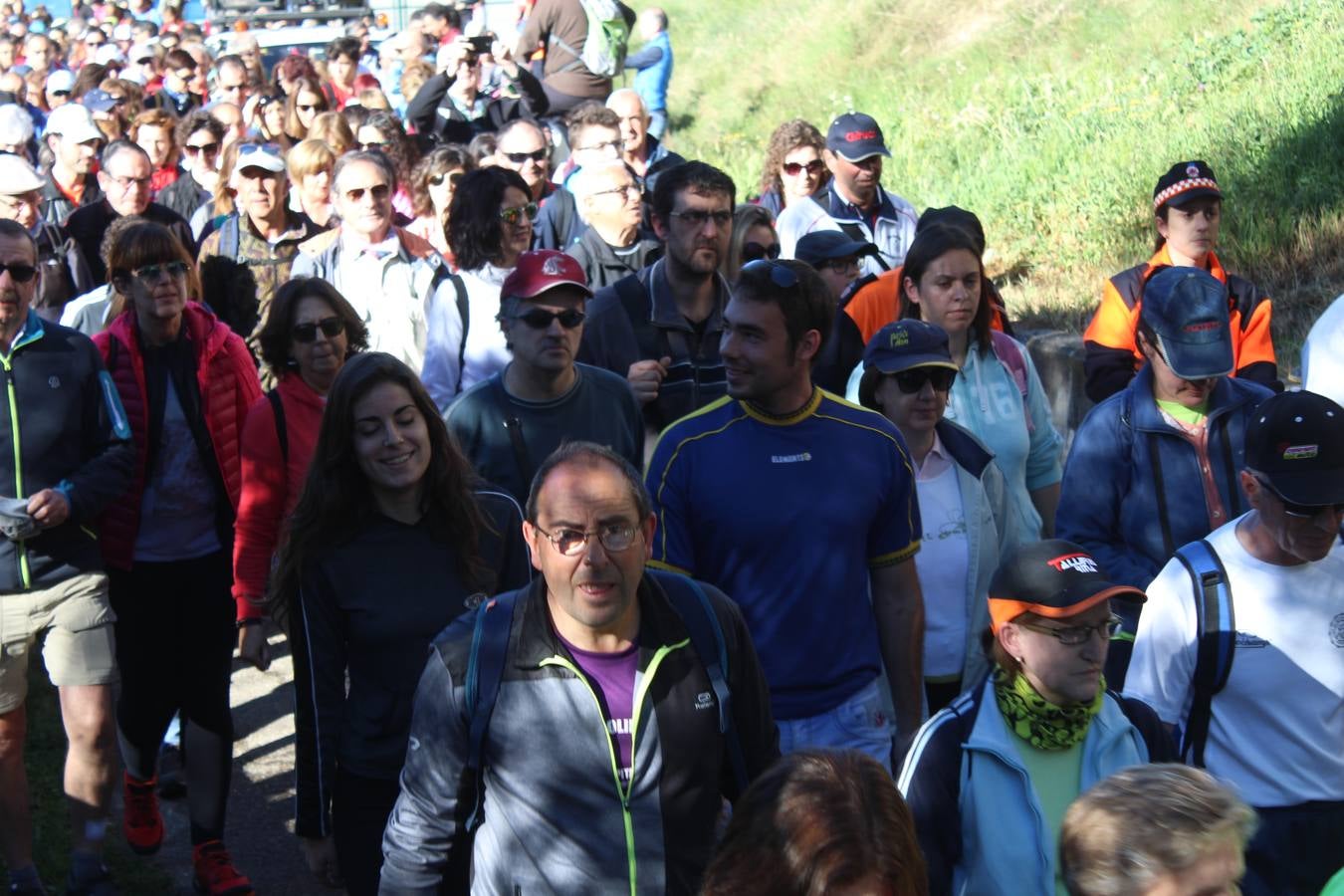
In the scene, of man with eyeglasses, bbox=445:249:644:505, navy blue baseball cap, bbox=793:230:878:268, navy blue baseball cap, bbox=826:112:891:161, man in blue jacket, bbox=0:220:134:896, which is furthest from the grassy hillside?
man in blue jacket, bbox=0:220:134:896

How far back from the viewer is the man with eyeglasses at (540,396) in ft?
17.7

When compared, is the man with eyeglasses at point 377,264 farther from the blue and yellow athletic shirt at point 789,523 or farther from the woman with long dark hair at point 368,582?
the blue and yellow athletic shirt at point 789,523

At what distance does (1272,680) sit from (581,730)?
5.89 feet

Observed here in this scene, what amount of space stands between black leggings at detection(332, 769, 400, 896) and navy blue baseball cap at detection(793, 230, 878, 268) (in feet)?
11.4

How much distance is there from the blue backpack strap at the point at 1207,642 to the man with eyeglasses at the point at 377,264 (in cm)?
393

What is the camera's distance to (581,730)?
3512 millimetres

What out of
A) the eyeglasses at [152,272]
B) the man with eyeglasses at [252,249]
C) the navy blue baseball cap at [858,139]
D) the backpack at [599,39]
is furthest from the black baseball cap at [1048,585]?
the backpack at [599,39]

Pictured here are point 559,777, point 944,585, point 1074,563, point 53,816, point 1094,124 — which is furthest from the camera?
point 1094,124

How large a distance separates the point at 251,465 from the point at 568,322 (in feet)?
3.94

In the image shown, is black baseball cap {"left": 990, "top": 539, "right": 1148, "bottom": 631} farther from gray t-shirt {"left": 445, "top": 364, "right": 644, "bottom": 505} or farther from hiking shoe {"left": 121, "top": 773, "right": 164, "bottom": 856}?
hiking shoe {"left": 121, "top": 773, "right": 164, "bottom": 856}

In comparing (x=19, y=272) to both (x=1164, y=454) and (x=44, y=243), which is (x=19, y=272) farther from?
(x=1164, y=454)

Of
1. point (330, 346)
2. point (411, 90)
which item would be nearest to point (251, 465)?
point (330, 346)

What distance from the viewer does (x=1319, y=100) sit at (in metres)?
11.1

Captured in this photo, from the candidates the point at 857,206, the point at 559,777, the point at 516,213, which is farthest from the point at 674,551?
the point at 857,206
